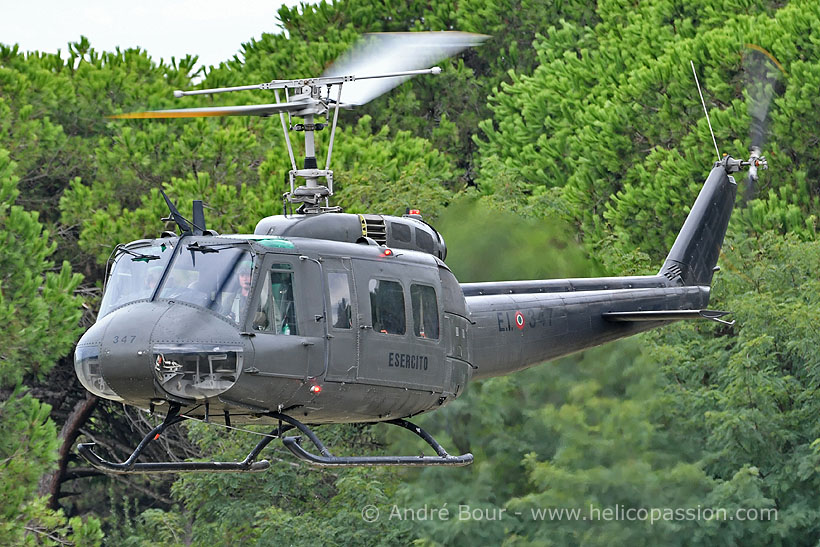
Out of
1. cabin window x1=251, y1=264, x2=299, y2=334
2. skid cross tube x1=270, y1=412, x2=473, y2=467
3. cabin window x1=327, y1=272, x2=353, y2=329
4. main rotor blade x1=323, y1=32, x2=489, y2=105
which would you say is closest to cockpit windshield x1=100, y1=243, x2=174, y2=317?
cabin window x1=251, y1=264, x2=299, y2=334

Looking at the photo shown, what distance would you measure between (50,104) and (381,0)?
586 inches

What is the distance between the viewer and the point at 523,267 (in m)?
23.3

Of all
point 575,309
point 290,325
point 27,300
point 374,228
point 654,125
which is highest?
point 374,228

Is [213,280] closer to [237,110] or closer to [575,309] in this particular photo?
[237,110]

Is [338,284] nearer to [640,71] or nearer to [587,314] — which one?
[587,314]

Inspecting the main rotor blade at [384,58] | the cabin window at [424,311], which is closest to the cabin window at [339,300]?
the cabin window at [424,311]

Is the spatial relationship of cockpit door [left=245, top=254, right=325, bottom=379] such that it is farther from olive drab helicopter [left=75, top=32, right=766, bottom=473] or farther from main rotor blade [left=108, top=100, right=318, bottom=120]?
main rotor blade [left=108, top=100, right=318, bottom=120]

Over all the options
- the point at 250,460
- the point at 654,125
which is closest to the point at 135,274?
the point at 250,460

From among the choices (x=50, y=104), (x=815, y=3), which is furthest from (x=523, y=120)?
(x=50, y=104)

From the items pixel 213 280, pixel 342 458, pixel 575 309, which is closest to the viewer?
pixel 213 280

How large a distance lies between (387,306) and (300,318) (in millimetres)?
913

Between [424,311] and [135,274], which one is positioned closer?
[135,274]

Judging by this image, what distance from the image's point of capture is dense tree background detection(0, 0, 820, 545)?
2252cm

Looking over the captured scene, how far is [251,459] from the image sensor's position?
13438 mm
